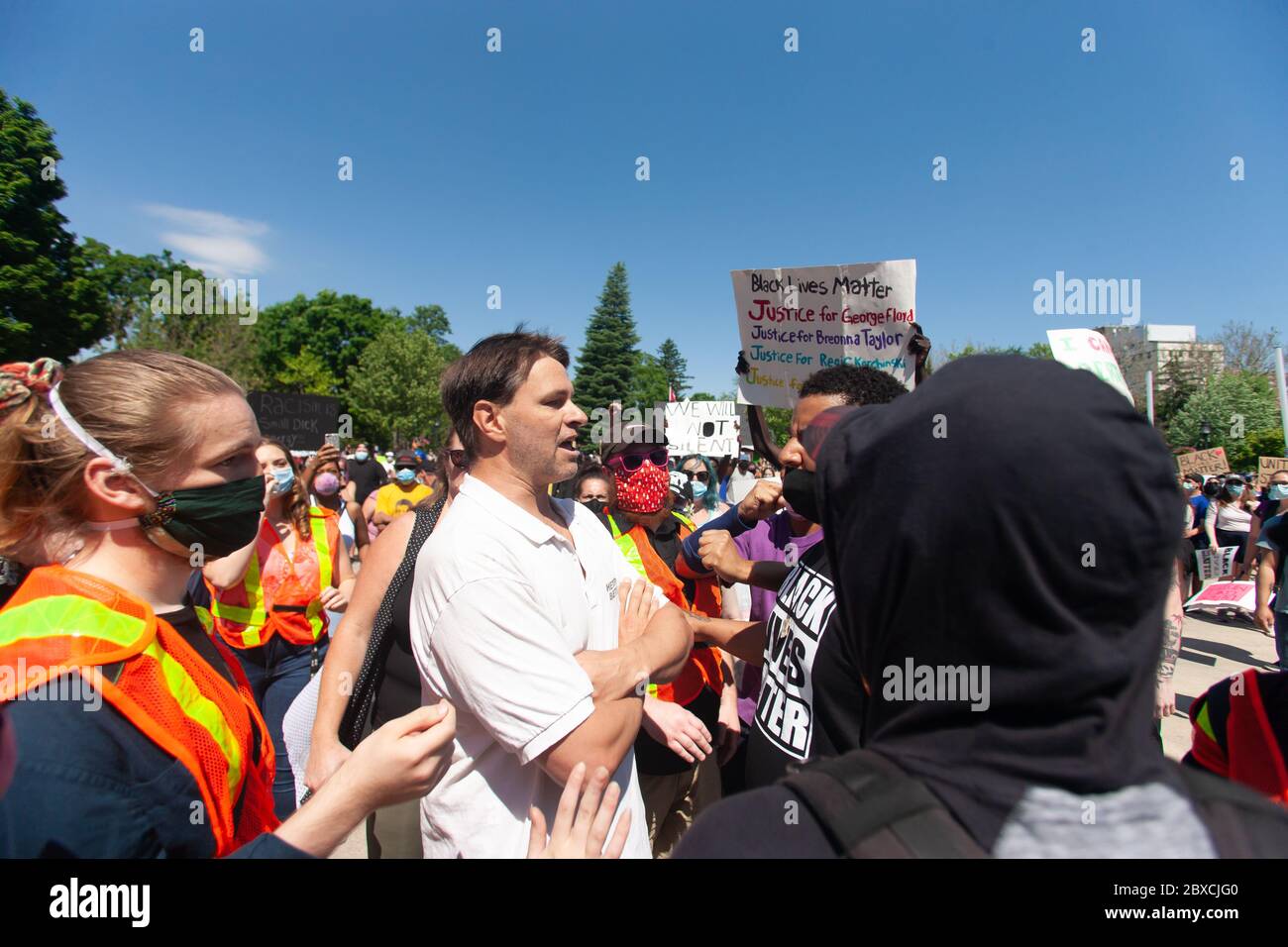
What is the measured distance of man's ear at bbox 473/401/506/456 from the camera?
2000 mm

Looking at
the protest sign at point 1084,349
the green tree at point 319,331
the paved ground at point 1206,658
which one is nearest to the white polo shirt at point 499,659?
the protest sign at point 1084,349

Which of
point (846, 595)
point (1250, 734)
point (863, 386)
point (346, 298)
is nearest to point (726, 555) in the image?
point (863, 386)

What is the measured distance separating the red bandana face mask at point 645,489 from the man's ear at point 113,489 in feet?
8.52

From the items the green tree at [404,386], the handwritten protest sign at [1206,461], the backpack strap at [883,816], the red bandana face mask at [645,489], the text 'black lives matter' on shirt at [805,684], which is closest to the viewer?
the backpack strap at [883,816]

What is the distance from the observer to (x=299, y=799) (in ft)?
10.0

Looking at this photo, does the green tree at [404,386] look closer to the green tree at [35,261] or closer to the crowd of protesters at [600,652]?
the green tree at [35,261]

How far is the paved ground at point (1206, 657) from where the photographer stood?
5672 millimetres

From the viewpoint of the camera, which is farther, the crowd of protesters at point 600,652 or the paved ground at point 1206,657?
the paved ground at point 1206,657

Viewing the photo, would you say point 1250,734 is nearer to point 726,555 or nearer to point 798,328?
point 726,555

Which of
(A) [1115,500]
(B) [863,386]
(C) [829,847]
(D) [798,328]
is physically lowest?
(C) [829,847]

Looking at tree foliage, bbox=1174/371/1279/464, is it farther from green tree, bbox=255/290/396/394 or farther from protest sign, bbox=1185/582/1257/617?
green tree, bbox=255/290/396/394

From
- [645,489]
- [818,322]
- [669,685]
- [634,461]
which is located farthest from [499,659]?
[818,322]
